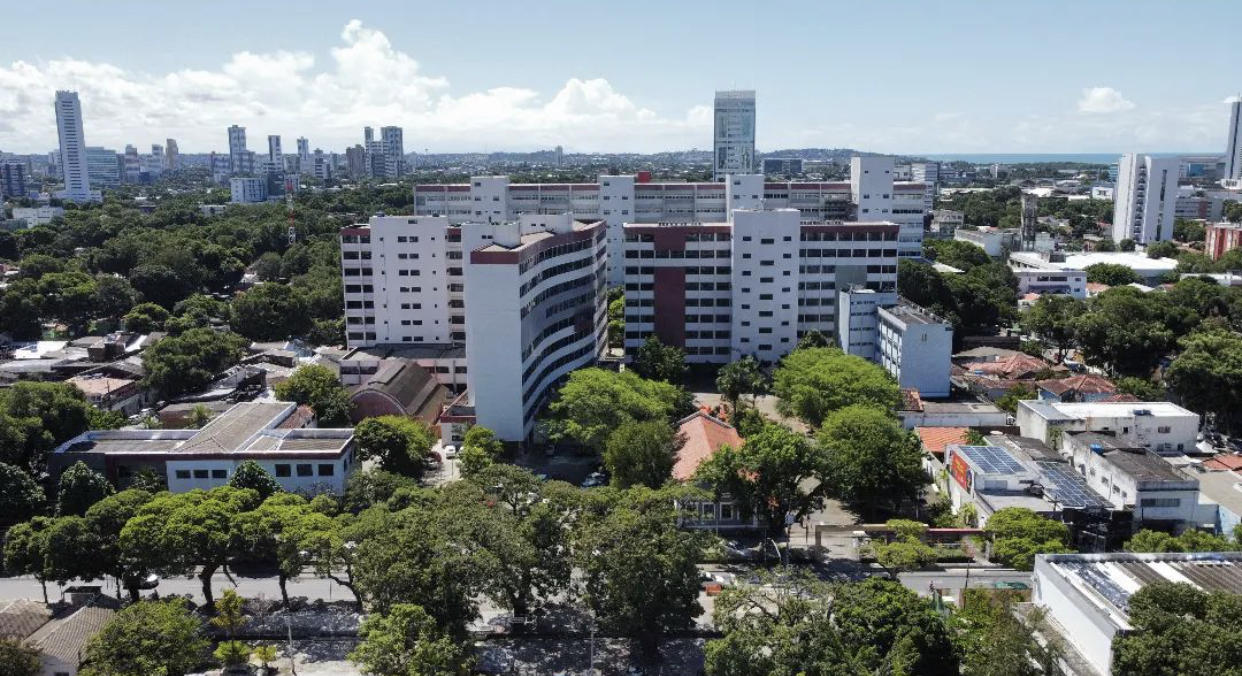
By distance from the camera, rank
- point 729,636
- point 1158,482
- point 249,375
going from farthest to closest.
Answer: point 249,375, point 1158,482, point 729,636

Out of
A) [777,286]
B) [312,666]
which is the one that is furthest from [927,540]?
[777,286]

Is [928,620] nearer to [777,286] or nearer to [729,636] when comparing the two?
[729,636]

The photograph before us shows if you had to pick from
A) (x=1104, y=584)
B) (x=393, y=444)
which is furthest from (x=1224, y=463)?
(x=393, y=444)

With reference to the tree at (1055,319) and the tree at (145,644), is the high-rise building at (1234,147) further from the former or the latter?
the tree at (145,644)

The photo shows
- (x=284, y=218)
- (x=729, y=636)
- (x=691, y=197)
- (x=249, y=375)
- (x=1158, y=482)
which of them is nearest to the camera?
(x=729, y=636)

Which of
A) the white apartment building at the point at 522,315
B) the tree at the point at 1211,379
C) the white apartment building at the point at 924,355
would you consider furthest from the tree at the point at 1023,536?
the white apartment building at the point at 522,315

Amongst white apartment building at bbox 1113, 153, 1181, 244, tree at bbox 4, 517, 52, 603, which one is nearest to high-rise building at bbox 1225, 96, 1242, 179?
white apartment building at bbox 1113, 153, 1181, 244
